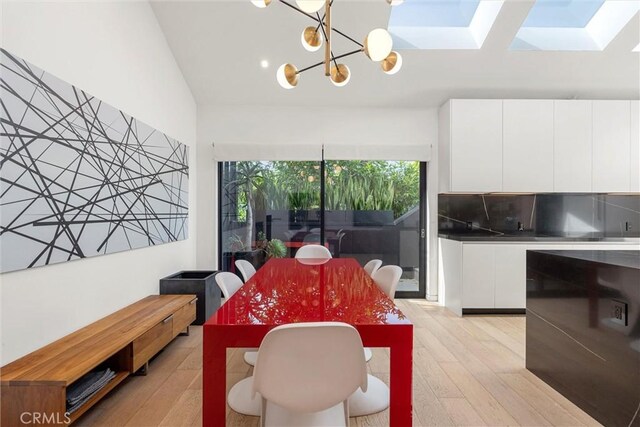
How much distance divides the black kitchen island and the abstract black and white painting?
326 cm

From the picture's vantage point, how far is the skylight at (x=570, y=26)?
3600mm

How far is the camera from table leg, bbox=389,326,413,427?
1.37 meters

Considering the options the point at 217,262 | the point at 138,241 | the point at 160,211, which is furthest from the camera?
the point at 217,262

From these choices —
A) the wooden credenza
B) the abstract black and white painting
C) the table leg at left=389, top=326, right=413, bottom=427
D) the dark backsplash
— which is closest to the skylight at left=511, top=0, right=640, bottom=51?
the dark backsplash

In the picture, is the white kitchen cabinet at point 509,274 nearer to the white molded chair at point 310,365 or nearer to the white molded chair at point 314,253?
the white molded chair at point 314,253

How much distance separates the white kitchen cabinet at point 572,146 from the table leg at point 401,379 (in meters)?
3.93

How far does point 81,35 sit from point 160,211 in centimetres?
166

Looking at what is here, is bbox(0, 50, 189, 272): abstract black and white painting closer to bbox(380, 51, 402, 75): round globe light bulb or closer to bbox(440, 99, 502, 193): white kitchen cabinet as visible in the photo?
bbox(380, 51, 402, 75): round globe light bulb

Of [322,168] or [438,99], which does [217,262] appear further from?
[438,99]

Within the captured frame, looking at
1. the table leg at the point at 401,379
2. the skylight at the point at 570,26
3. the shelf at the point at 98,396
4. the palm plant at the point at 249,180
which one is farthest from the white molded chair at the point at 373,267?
the skylight at the point at 570,26

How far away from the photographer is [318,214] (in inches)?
186

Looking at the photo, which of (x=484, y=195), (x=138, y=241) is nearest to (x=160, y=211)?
(x=138, y=241)

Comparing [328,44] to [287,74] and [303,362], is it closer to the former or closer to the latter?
[287,74]

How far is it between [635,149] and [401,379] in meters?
4.81
